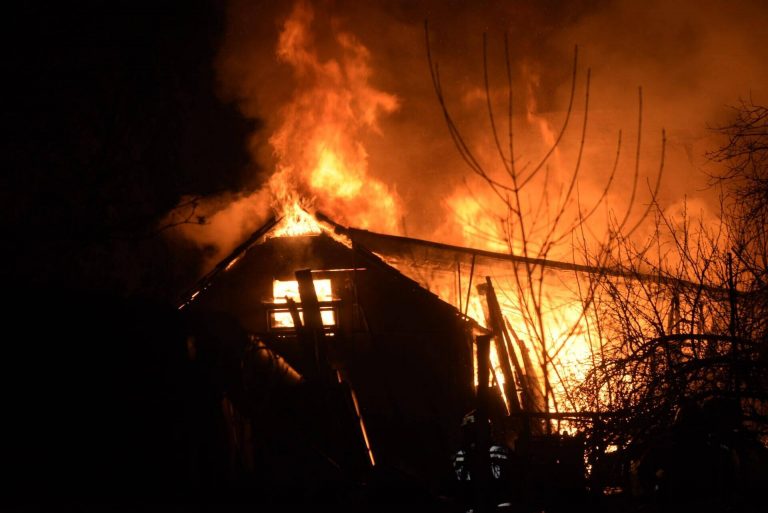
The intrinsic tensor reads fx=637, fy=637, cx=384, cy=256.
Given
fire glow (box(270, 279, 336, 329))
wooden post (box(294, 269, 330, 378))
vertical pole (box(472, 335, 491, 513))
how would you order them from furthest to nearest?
fire glow (box(270, 279, 336, 329)), wooden post (box(294, 269, 330, 378)), vertical pole (box(472, 335, 491, 513))

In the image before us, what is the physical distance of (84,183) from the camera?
14.1 m

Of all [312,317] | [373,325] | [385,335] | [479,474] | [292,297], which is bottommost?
[479,474]

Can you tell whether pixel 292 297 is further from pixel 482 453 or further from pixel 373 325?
pixel 482 453

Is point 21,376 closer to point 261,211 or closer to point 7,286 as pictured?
point 7,286

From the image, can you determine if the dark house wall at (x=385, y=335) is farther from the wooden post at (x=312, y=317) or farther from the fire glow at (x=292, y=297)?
the wooden post at (x=312, y=317)

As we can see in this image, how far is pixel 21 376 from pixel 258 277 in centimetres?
1216

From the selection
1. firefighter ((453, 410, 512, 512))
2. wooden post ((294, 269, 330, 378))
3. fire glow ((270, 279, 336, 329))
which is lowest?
firefighter ((453, 410, 512, 512))

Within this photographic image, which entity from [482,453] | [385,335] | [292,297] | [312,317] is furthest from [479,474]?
[292,297]

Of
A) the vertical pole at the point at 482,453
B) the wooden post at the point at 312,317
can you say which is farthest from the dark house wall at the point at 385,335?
the vertical pole at the point at 482,453

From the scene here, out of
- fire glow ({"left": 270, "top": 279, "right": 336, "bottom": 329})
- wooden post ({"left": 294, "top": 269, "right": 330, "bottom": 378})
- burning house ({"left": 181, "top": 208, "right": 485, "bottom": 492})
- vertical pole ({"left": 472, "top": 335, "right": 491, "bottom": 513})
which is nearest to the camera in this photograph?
vertical pole ({"left": 472, "top": 335, "right": 491, "bottom": 513})

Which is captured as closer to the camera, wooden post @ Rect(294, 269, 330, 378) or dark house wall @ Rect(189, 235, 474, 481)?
wooden post @ Rect(294, 269, 330, 378)

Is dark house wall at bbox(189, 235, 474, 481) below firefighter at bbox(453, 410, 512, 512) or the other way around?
the other way around

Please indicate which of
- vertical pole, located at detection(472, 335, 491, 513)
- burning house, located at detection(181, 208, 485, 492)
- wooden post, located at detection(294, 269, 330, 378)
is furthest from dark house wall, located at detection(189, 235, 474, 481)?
vertical pole, located at detection(472, 335, 491, 513)

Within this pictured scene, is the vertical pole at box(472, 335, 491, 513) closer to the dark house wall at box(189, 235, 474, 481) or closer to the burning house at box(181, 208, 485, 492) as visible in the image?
the burning house at box(181, 208, 485, 492)
